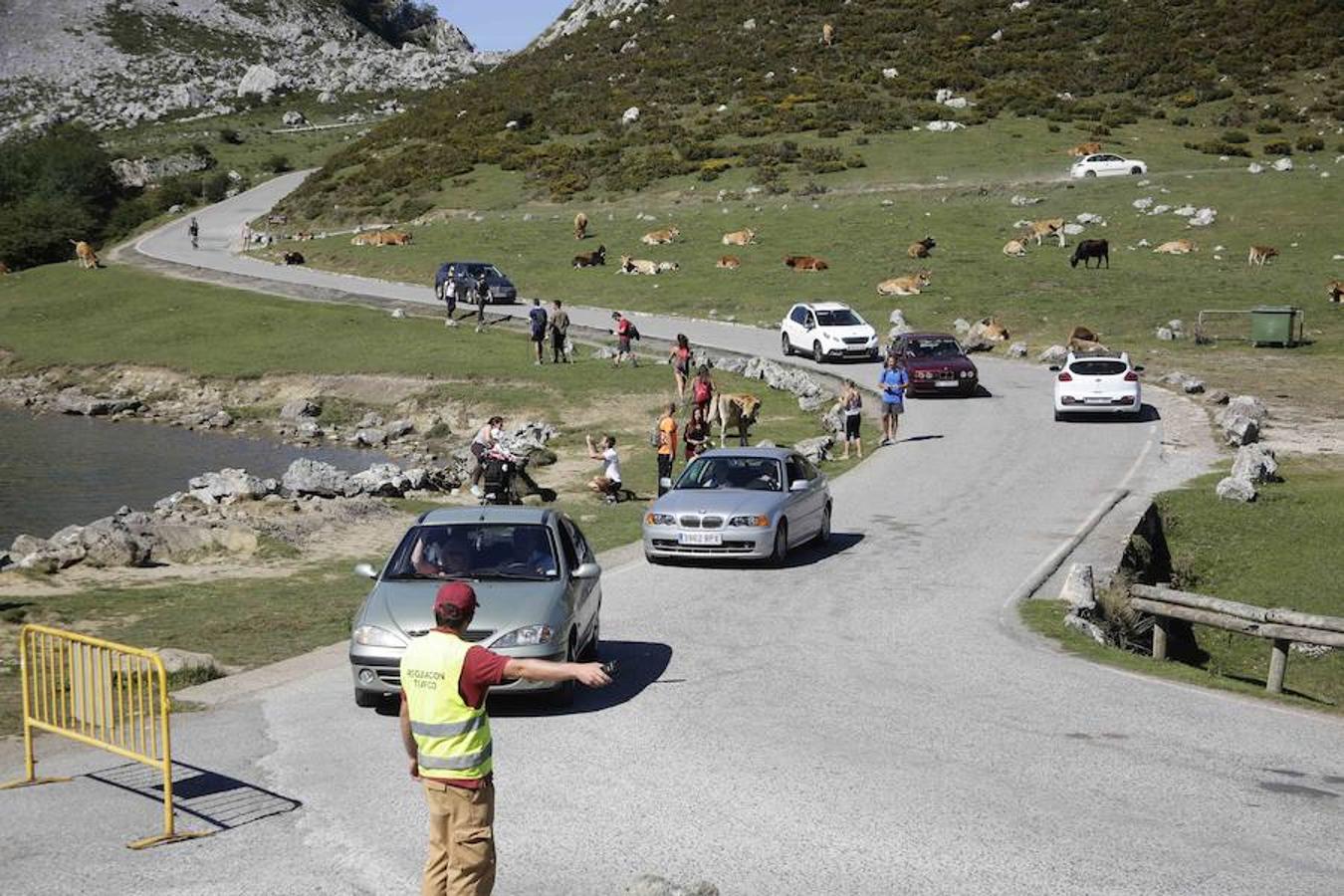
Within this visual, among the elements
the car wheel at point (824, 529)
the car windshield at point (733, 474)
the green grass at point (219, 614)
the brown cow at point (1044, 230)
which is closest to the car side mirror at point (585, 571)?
the green grass at point (219, 614)

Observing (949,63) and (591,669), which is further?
(949,63)

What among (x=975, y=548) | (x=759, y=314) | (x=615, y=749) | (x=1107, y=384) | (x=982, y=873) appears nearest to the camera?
(x=982, y=873)

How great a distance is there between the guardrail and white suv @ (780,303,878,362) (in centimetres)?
2601

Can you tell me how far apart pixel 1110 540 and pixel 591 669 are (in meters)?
16.7

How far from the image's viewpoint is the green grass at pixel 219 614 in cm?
1652

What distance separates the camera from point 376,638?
41.7 feet

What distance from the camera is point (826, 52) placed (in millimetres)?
95812

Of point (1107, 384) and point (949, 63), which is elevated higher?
point (949, 63)

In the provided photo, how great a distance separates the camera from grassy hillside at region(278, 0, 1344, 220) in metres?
81.2

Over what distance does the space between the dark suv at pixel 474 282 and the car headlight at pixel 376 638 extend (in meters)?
43.2

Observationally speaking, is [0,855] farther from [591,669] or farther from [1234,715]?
[1234,715]

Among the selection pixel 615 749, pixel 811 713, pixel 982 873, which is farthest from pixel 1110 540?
pixel 982 873

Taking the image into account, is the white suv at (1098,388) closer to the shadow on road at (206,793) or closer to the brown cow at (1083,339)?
the brown cow at (1083,339)

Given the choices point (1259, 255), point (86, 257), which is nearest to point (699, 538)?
point (1259, 255)
